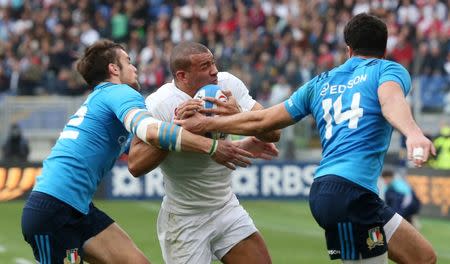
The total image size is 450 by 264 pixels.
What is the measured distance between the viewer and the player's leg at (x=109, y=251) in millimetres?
8109

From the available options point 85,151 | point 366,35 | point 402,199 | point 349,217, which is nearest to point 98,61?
point 85,151

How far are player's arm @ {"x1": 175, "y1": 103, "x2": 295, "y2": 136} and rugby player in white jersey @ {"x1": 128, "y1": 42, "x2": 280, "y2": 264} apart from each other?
1.21 ft

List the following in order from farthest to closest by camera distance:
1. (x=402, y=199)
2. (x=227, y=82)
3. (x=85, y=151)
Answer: (x=402, y=199), (x=227, y=82), (x=85, y=151)

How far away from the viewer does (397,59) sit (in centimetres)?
2589

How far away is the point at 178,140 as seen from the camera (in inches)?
289

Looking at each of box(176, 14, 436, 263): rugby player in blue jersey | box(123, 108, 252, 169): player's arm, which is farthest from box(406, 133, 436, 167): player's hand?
box(123, 108, 252, 169): player's arm

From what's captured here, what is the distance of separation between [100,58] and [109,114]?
54cm

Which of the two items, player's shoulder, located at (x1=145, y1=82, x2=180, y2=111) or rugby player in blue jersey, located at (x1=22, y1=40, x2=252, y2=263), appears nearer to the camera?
rugby player in blue jersey, located at (x1=22, y1=40, x2=252, y2=263)

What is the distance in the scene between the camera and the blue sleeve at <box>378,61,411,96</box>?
6.90 m

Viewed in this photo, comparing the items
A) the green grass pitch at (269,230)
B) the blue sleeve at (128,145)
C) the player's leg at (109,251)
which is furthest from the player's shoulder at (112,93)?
the green grass pitch at (269,230)

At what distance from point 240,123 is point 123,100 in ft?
2.74

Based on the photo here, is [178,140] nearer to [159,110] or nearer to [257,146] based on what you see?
[159,110]

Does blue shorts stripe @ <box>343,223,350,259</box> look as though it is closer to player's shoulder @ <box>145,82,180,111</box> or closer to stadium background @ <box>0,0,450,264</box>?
player's shoulder @ <box>145,82,180,111</box>

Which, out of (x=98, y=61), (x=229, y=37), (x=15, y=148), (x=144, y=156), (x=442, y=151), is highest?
(x=98, y=61)
